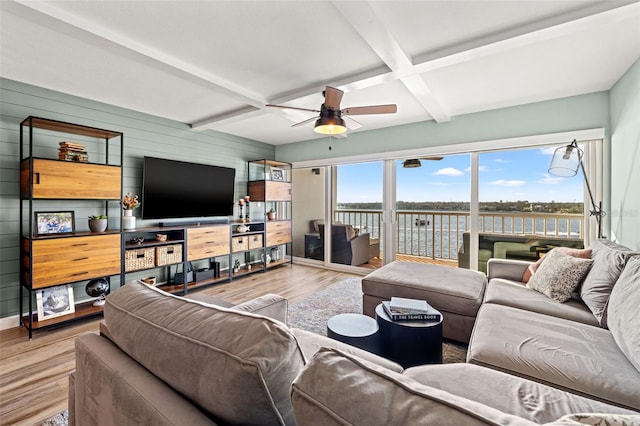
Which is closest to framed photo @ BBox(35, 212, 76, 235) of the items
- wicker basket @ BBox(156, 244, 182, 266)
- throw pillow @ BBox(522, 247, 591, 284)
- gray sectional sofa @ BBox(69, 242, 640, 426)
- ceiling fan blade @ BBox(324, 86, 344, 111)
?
wicker basket @ BBox(156, 244, 182, 266)

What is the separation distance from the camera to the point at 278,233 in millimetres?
5262

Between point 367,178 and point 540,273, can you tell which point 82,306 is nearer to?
point 367,178

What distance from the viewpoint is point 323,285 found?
4.17m

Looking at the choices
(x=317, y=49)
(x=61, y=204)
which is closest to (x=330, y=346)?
(x=317, y=49)

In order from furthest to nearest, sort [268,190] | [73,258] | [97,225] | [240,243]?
1. [268,190]
2. [240,243]
3. [97,225]
4. [73,258]

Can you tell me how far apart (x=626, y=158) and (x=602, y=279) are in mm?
1570

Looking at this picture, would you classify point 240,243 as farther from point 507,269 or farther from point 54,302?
point 507,269

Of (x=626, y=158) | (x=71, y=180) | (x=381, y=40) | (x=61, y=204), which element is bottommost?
(x=61, y=204)

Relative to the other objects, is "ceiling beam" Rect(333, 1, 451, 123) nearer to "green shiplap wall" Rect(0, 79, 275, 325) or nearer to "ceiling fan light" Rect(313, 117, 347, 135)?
"ceiling fan light" Rect(313, 117, 347, 135)

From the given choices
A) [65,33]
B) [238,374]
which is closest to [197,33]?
[65,33]

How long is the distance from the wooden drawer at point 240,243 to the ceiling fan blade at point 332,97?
2798 mm

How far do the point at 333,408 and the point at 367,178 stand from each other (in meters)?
4.56

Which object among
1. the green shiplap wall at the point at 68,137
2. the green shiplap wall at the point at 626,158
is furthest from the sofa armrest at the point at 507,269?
the green shiplap wall at the point at 68,137

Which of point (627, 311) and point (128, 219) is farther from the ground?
point (128, 219)
